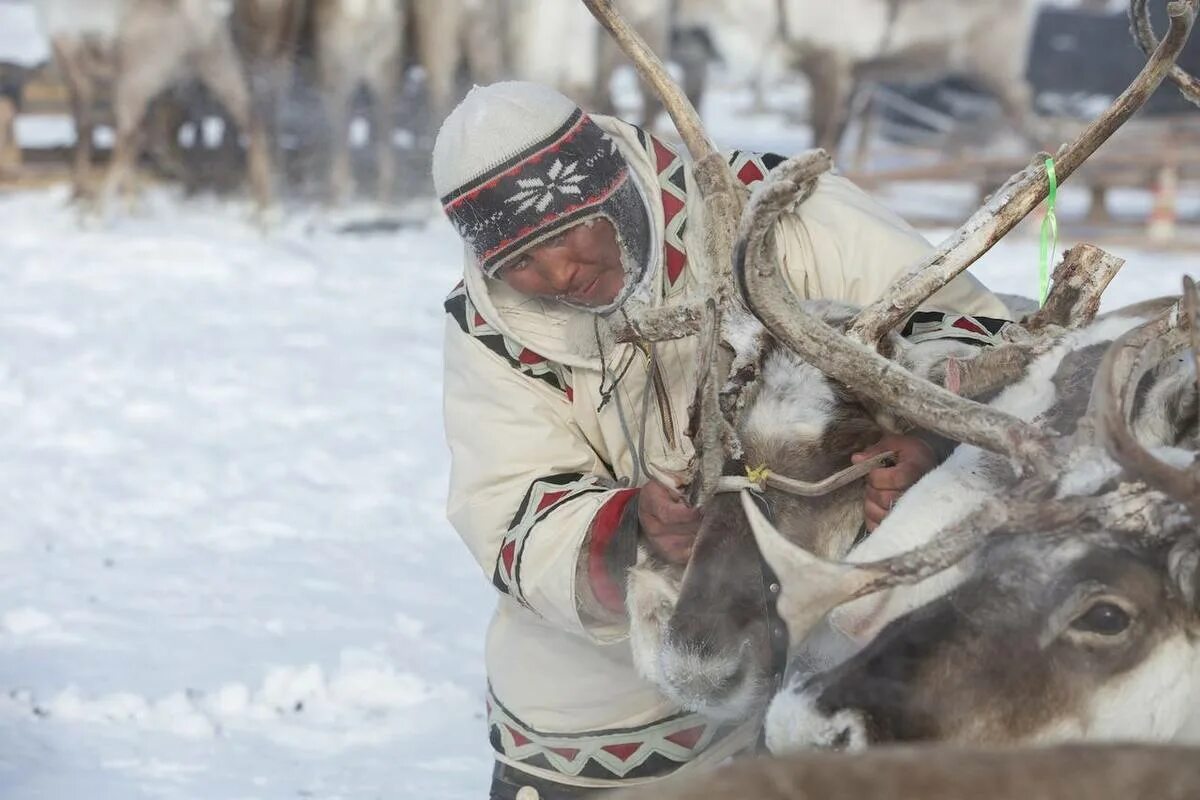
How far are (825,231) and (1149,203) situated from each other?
1285cm

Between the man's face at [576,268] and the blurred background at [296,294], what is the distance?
0.23m

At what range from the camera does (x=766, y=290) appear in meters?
2.12

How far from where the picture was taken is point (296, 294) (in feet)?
31.1

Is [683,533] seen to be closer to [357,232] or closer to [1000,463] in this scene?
[1000,463]

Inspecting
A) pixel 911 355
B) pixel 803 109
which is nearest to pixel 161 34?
pixel 803 109

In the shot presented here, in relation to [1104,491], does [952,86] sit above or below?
below

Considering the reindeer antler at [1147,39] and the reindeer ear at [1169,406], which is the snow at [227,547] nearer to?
the reindeer ear at [1169,406]

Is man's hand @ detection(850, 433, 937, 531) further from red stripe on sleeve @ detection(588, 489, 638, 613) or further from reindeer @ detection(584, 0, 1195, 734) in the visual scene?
red stripe on sleeve @ detection(588, 489, 638, 613)

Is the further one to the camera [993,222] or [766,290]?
[993,222]

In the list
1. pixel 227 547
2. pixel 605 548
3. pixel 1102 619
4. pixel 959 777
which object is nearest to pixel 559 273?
pixel 605 548


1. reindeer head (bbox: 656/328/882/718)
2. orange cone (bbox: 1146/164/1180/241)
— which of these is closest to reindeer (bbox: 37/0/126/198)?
orange cone (bbox: 1146/164/1180/241)

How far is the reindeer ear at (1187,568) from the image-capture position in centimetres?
180

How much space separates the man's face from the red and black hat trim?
0.03m

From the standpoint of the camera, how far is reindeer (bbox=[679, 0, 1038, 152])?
13250 mm
